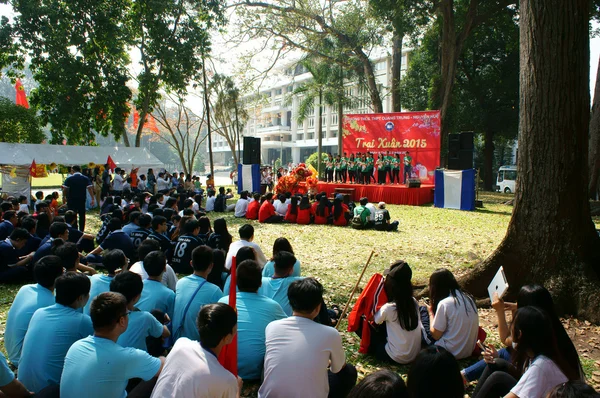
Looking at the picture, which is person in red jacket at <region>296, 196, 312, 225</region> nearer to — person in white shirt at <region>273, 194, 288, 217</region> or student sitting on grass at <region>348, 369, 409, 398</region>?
person in white shirt at <region>273, 194, 288, 217</region>

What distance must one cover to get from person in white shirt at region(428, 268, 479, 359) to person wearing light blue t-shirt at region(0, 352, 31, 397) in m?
3.12

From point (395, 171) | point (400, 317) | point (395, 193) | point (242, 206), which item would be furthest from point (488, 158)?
point (400, 317)

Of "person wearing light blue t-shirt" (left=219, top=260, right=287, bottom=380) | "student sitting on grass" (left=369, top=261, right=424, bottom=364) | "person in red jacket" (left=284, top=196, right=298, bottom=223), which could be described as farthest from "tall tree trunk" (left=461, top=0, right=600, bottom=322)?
"person in red jacket" (left=284, top=196, right=298, bottom=223)

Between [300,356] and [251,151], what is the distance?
17820mm

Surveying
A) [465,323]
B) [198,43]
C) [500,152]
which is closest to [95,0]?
[198,43]

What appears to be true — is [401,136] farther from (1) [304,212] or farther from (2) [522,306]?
(2) [522,306]

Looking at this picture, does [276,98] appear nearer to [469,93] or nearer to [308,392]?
A: [469,93]

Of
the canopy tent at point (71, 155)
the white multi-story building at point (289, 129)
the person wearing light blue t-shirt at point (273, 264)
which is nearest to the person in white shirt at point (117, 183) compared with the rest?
the canopy tent at point (71, 155)

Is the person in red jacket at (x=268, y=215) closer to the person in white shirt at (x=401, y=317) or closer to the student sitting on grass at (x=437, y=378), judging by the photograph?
the person in white shirt at (x=401, y=317)

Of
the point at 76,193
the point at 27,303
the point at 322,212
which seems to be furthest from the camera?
the point at 322,212

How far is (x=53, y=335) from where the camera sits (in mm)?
3068

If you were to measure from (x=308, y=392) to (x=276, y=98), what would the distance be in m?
69.1

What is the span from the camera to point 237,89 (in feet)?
99.8

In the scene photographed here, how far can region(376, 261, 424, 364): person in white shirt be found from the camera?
3.82m
